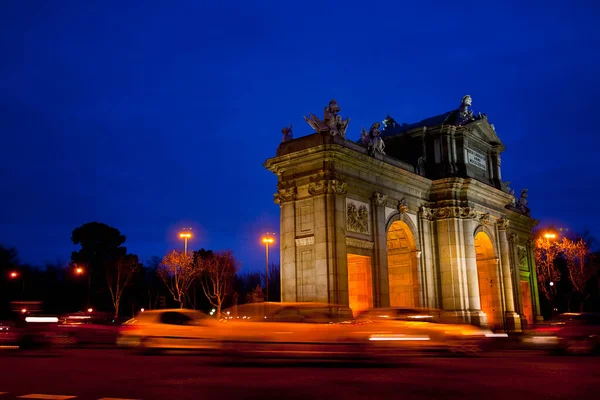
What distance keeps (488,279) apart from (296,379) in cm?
3599

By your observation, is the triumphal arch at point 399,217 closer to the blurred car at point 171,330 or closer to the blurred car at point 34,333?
the blurred car at point 171,330

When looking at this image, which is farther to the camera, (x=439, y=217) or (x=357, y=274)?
(x=439, y=217)

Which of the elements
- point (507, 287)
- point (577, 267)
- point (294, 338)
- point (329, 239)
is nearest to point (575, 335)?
point (294, 338)

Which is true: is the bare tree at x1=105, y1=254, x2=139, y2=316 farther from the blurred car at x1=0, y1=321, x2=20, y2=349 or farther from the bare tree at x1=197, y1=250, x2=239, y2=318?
the blurred car at x1=0, y1=321, x2=20, y2=349

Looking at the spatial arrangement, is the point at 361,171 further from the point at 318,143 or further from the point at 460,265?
the point at 460,265

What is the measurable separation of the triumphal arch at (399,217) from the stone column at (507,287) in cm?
8

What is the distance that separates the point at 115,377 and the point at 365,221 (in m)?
22.6

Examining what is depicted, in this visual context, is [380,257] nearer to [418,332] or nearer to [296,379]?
[418,332]

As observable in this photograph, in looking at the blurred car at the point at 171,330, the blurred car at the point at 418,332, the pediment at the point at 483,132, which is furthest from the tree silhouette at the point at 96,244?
the blurred car at the point at 418,332

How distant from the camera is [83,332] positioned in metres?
27.0

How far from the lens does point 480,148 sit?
46.4 meters

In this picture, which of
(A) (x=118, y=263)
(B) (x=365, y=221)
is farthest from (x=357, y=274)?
(A) (x=118, y=263)

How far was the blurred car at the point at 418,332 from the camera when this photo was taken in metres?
17.4

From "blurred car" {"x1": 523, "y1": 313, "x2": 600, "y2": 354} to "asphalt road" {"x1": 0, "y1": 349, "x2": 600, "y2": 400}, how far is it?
247 centimetres
